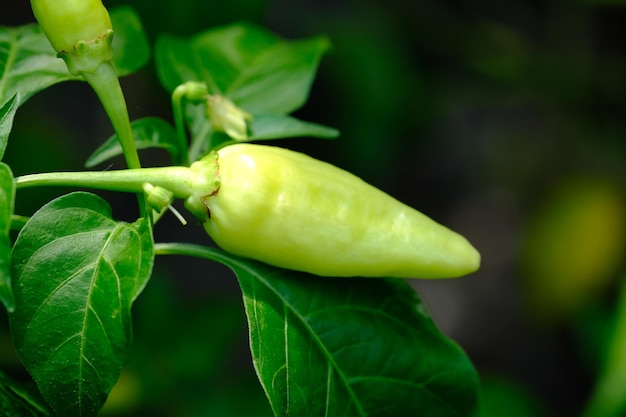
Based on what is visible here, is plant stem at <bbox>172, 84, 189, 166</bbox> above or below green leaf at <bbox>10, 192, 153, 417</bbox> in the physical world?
above

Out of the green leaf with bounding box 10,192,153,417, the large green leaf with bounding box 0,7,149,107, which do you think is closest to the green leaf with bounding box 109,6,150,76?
the large green leaf with bounding box 0,7,149,107

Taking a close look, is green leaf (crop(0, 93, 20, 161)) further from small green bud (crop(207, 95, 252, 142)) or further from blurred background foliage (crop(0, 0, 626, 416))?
blurred background foliage (crop(0, 0, 626, 416))

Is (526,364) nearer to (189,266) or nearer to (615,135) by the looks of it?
(615,135)

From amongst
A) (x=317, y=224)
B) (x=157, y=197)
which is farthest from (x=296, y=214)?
(x=157, y=197)

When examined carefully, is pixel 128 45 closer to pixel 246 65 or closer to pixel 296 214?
pixel 246 65

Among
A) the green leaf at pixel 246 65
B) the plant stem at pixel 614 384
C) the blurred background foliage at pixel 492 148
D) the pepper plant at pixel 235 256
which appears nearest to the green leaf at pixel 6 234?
the pepper plant at pixel 235 256

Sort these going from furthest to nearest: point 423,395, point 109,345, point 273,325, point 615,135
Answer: point 615,135, point 423,395, point 273,325, point 109,345

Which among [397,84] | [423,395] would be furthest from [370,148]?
[423,395]
